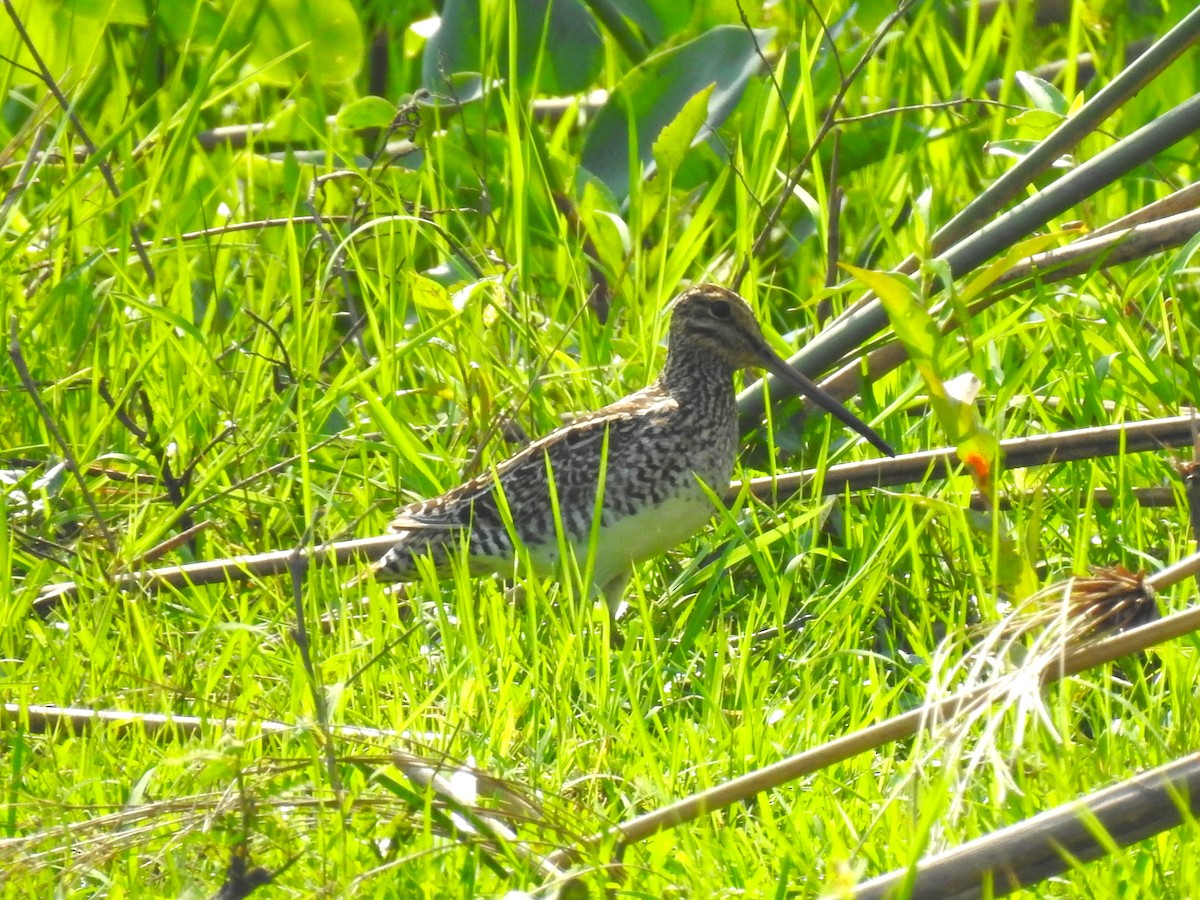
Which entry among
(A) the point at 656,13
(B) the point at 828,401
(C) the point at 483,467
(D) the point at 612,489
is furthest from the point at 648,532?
(A) the point at 656,13

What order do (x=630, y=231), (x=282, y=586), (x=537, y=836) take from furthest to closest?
(x=630, y=231) < (x=282, y=586) < (x=537, y=836)

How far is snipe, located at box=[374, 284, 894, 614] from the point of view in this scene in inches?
158

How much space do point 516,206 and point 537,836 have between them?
Answer: 2299mm

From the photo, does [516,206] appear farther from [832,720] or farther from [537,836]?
[537,836]

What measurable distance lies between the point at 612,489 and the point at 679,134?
1.12m

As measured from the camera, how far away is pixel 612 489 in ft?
13.5

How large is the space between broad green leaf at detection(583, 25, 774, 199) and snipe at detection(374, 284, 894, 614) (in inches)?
44.0

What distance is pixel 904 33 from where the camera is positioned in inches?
221

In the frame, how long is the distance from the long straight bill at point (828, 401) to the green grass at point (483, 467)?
0.11 m

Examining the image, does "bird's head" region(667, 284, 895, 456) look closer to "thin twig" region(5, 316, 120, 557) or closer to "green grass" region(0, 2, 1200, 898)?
"green grass" region(0, 2, 1200, 898)

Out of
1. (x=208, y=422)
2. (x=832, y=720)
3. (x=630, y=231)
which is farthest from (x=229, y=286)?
(x=832, y=720)

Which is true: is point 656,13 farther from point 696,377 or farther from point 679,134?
point 696,377

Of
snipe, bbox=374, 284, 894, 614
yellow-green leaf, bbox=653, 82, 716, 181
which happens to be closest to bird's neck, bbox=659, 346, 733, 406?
snipe, bbox=374, 284, 894, 614

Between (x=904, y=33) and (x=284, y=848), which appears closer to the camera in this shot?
(x=284, y=848)
